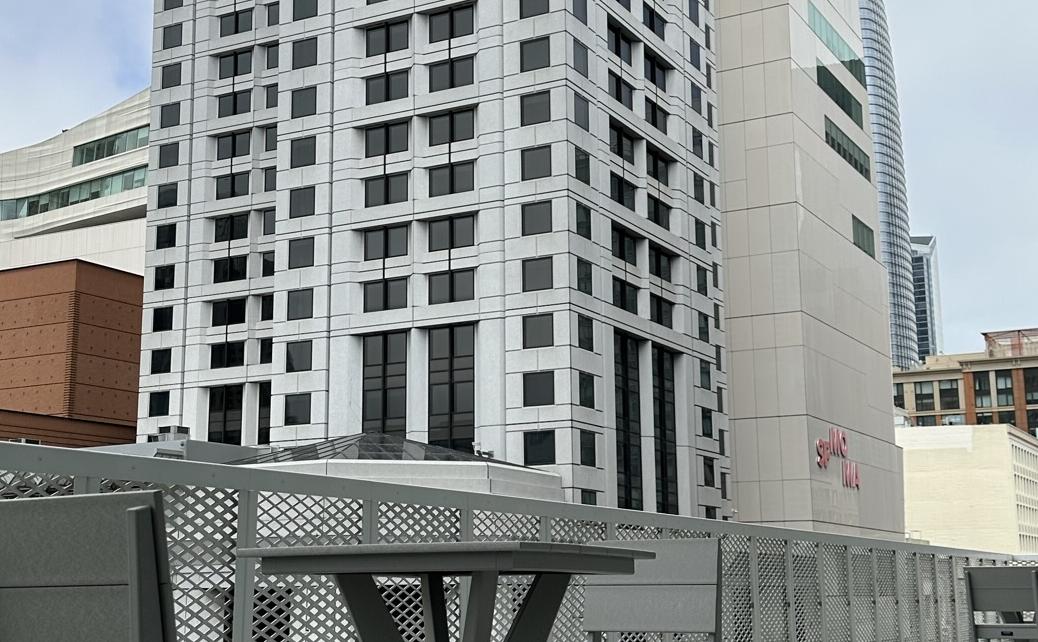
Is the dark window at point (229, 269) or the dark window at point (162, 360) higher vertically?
the dark window at point (229, 269)

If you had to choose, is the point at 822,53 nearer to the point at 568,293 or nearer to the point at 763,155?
the point at 763,155

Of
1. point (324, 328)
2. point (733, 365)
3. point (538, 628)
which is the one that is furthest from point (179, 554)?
point (733, 365)

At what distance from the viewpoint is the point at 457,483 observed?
147 feet

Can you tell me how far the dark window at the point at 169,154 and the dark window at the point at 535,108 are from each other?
20082 mm

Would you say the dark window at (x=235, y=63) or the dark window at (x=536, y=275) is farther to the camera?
the dark window at (x=235, y=63)

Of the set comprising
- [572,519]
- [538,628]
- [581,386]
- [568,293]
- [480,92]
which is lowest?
[538,628]

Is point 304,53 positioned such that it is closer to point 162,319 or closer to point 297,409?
point 162,319

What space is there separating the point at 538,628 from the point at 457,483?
39.5 m

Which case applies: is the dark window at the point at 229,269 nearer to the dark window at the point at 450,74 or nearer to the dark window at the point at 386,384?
the dark window at the point at 386,384

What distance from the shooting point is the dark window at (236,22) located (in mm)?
64562

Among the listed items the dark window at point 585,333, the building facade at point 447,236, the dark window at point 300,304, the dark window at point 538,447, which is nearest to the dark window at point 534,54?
the building facade at point 447,236

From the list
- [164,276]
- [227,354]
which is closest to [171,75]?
[164,276]

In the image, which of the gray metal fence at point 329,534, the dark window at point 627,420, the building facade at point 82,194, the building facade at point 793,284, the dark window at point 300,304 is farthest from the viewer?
the building facade at point 82,194

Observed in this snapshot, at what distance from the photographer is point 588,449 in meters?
51.4
